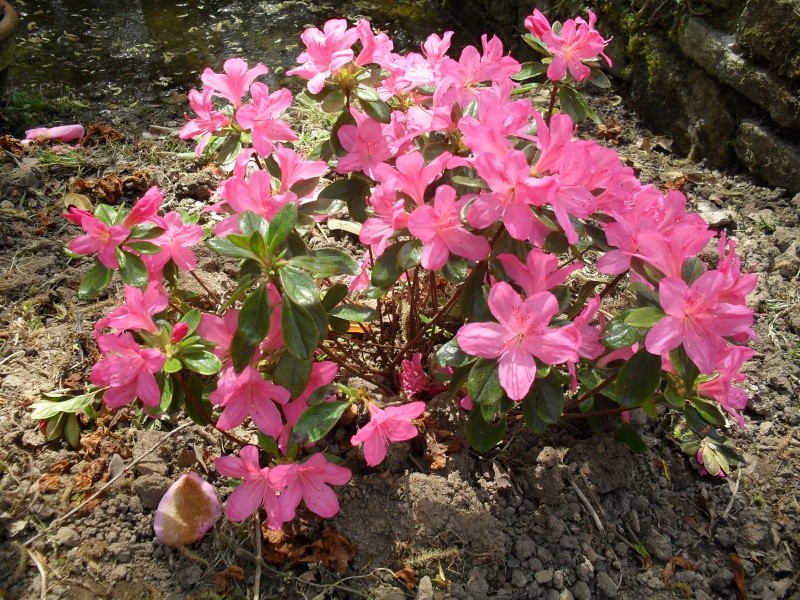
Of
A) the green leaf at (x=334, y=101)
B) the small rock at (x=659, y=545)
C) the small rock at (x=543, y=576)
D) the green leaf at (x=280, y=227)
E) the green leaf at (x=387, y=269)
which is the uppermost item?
the green leaf at (x=334, y=101)

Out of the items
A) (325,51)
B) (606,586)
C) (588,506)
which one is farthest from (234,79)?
(606,586)

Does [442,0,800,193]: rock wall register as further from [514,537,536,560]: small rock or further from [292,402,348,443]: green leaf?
[292,402,348,443]: green leaf

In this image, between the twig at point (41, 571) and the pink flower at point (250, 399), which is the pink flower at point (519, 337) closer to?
the pink flower at point (250, 399)

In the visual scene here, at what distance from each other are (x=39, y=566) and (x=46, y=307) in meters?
0.97

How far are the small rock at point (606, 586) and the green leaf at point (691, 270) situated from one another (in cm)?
83

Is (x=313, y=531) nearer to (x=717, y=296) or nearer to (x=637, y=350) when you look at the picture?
(x=637, y=350)

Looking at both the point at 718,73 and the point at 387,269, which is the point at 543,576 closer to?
the point at 387,269

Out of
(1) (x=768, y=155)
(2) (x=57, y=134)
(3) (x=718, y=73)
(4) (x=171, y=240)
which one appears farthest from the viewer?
(2) (x=57, y=134)

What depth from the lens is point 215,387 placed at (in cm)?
144

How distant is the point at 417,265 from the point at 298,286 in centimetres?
26

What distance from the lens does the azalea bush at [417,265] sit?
1.19 m

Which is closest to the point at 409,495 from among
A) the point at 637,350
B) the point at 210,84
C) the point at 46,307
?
the point at 637,350

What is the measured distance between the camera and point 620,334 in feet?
4.17

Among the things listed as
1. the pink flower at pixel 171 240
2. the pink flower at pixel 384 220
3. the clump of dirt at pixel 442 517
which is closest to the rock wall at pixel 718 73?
the clump of dirt at pixel 442 517
